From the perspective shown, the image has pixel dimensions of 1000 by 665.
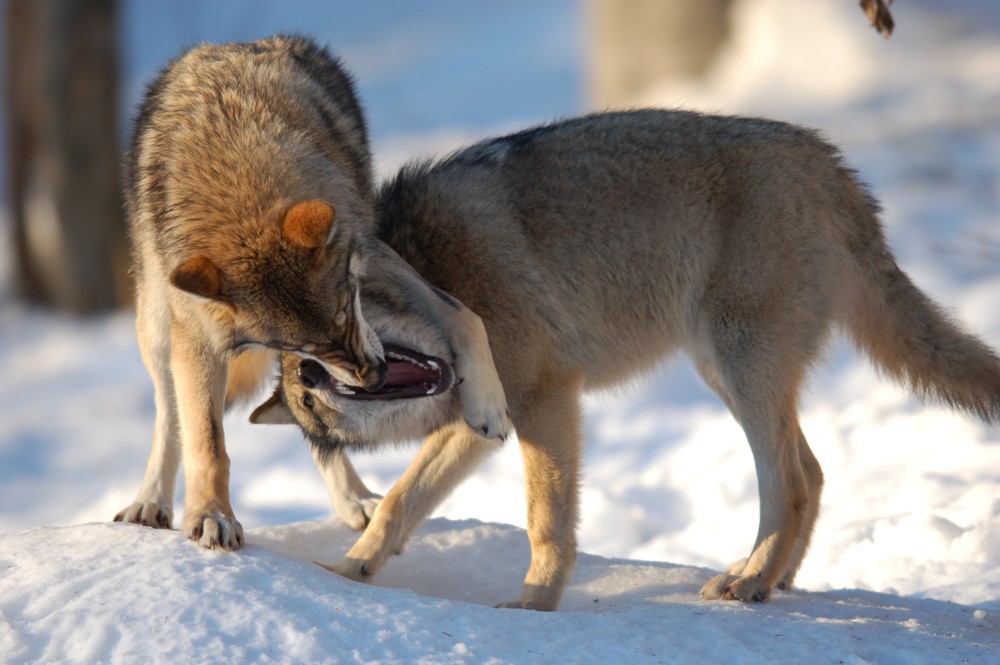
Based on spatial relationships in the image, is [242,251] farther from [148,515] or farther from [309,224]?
[148,515]

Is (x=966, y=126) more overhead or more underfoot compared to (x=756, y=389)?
more overhead

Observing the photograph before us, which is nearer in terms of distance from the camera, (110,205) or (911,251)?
(911,251)

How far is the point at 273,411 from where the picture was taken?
4.94 metres

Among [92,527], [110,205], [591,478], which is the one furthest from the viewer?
[110,205]

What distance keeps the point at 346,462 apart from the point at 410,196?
4.36 feet

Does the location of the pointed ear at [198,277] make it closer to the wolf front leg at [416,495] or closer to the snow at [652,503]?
the snow at [652,503]

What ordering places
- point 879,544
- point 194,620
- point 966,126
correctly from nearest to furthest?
1. point 194,620
2. point 879,544
3. point 966,126

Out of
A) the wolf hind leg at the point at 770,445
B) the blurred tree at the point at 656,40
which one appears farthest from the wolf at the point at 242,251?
the blurred tree at the point at 656,40

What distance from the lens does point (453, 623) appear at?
3.61 m

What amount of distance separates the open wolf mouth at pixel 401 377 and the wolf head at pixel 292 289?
A: 0.35 metres

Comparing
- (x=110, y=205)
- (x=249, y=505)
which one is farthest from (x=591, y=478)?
(x=110, y=205)

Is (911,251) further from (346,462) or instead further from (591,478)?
(346,462)

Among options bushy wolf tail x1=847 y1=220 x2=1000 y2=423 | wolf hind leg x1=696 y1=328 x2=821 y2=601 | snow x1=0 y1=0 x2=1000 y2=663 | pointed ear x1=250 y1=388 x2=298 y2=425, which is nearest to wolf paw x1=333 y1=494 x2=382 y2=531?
snow x1=0 y1=0 x2=1000 y2=663

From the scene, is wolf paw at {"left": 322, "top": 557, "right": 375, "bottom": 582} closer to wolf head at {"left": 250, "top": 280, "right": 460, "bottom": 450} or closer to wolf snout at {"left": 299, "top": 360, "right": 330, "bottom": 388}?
wolf head at {"left": 250, "top": 280, "right": 460, "bottom": 450}
